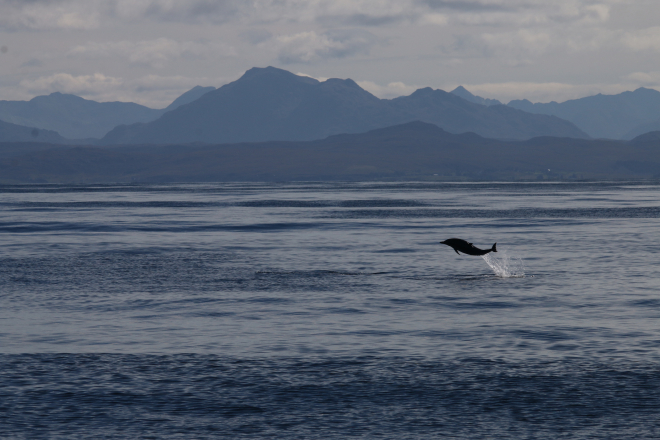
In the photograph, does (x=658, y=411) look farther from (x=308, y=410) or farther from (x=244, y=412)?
(x=244, y=412)

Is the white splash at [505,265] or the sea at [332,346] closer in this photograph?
the sea at [332,346]

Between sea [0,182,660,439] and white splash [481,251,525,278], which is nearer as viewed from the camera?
sea [0,182,660,439]

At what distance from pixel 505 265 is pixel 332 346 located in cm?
2167

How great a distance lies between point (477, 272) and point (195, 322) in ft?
59.4

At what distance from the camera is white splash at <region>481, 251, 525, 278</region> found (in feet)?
129

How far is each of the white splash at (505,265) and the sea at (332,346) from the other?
11.8 inches

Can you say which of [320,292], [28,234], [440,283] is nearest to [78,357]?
[320,292]

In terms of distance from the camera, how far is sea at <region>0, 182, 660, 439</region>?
642 inches

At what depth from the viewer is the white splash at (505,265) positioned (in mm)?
39281

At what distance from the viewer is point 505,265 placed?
4275 cm

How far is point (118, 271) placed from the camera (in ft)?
140

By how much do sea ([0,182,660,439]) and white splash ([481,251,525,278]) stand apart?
0.98ft

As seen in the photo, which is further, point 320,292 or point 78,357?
point 320,292

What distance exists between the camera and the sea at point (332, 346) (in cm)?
1630
